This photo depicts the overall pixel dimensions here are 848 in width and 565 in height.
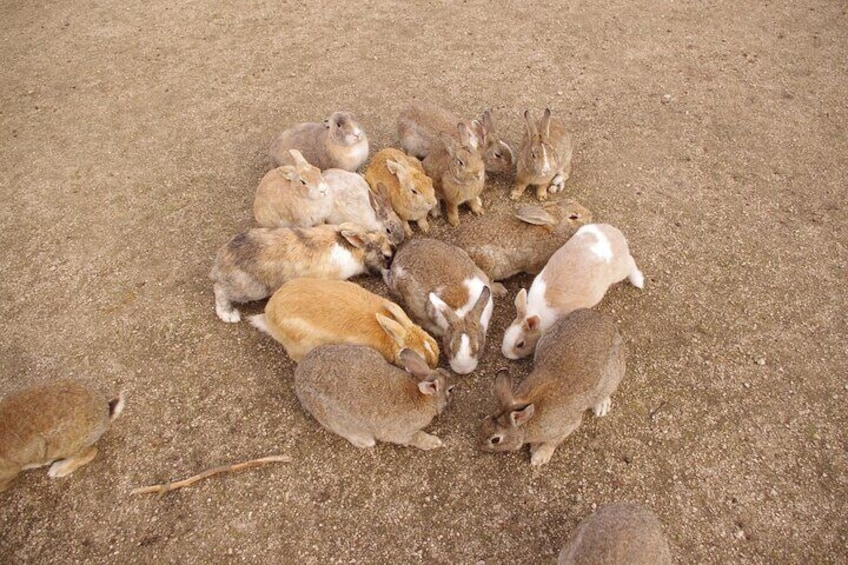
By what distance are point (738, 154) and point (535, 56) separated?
280 centimetres

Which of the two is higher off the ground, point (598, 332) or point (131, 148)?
point (598, 332)

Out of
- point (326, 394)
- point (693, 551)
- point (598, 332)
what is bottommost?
point (693, 551)

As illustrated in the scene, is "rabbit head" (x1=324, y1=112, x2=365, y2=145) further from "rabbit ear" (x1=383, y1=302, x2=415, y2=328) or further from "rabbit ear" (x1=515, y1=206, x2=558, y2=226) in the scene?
"rabbit ear" (x1=383, y1=302, x2=415, y2=328)

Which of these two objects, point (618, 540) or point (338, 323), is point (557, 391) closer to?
point (618, 540)

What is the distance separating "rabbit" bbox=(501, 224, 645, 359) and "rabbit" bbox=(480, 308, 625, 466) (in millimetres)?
336

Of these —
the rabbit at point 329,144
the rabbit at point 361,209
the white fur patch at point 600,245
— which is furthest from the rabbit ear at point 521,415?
the rabbit at point 329,144

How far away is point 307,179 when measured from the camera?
16.3ft

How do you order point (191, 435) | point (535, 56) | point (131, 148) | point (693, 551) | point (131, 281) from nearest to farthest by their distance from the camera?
point (693, 551)
point (191, 435)
point (131, 281)
point (131, 148)
point (535, 56)

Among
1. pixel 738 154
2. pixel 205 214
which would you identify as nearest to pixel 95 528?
pixel 205 214

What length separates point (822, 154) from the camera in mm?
5711

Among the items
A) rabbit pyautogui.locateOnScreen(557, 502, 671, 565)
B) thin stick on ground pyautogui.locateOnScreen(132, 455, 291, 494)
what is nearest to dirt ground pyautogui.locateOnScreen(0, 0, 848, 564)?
thin stick on ground pyautogui.locateOnScreen(132, 455, 291, 494)

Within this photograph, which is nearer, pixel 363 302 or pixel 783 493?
pixel 783 493

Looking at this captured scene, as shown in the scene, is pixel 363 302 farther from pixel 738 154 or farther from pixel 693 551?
pixel 738 154

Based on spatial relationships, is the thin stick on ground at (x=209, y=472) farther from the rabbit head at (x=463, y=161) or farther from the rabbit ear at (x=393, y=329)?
the rabbit head at (x=463, y=161)
